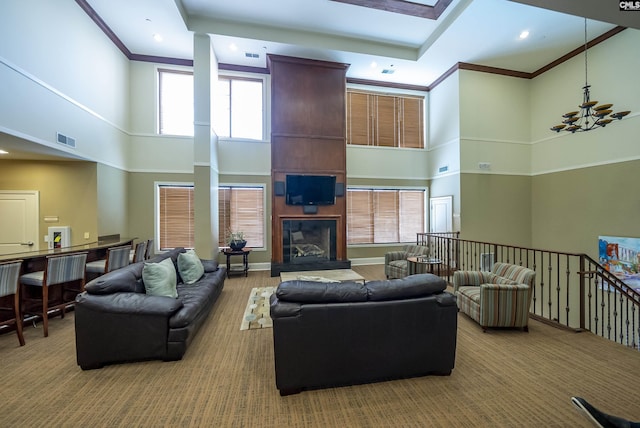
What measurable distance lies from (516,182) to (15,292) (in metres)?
10.1

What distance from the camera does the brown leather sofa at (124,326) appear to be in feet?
8.16

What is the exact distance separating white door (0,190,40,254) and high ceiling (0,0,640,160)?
3.82 m

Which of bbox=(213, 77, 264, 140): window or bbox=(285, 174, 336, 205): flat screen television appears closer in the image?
bbox=(285, 174, 336, 205): flat screen television

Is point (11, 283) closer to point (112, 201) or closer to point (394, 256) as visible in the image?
point (112, 201)

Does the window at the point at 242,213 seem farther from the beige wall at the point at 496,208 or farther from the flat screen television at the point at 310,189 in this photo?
the beige wall at the point at 496,208

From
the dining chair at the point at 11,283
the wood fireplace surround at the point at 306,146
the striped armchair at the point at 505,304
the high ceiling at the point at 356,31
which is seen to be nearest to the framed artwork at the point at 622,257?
the striped armchair at the point at 505,304

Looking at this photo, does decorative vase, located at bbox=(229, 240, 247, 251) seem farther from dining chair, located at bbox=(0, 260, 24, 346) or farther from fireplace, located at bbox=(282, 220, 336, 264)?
dining chair, located at bbox=(0, 260, 24, 346)

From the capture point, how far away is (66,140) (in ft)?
14.8

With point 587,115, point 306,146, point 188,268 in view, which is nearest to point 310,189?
point 306,146

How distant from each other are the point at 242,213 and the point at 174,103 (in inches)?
130

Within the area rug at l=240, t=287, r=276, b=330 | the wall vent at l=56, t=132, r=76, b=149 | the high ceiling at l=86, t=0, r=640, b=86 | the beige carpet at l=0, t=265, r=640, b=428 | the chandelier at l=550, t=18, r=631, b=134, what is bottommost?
the beige carpet at l=0, t=265, r=640, b=428

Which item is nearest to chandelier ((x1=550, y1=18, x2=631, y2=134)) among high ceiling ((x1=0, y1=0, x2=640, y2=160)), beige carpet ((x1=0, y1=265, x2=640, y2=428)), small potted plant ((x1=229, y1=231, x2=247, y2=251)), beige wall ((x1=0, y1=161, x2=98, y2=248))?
high ceiling ((x1=0, y1=0, x2=640, y2=160))

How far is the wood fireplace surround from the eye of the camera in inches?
254

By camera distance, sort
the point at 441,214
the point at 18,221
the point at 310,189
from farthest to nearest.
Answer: the point at 441,214, the point at 310,189, the point at 18,221
